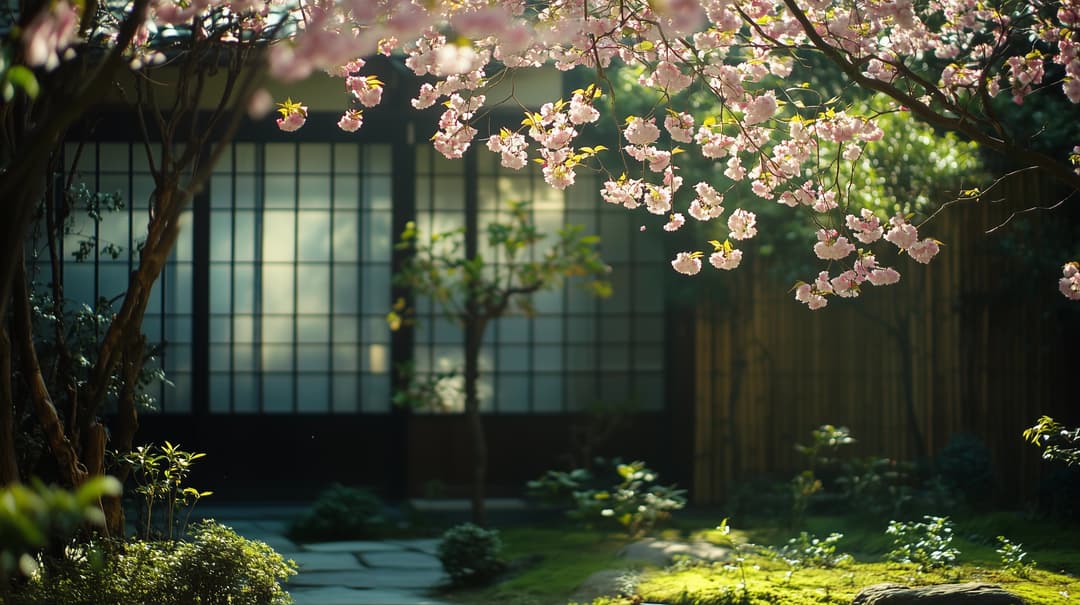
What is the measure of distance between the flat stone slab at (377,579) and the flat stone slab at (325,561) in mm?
116

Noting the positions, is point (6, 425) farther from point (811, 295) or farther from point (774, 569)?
point (774, 569)

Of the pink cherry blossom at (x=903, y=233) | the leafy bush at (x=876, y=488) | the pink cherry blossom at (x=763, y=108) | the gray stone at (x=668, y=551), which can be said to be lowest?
the gray stone at (x=668, y=551)

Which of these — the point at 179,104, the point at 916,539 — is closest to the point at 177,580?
the point at 179,104

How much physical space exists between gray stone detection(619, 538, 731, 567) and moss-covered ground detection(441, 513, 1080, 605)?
95 millimetres

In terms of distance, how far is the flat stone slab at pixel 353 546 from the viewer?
6516 mm

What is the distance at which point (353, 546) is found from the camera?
21.8 feet

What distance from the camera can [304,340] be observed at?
27.9 feet

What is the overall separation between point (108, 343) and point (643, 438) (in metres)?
5.17

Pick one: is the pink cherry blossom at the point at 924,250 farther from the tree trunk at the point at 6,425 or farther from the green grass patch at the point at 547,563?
the tree trunk at the point at 6,425

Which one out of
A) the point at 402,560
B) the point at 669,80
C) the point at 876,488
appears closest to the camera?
the point at 669,80

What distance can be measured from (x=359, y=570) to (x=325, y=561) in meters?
0.32

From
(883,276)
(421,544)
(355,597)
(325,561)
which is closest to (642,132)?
(883,276)

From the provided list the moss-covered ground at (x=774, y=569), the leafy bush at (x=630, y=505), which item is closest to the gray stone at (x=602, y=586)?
the moss-covered ground at (x=774, y=569)

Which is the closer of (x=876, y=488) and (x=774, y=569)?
A: (x=774, y=569)
